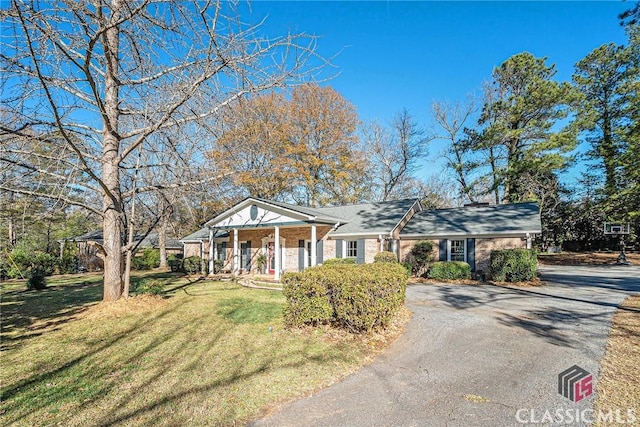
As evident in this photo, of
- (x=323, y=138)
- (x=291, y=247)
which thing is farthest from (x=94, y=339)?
(x=323, y=138)

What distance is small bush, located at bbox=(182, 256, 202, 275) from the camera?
Answer: 67.8 ft

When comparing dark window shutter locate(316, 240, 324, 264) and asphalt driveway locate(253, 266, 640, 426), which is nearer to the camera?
asphalt driveway locate(253, 266, 640, 426)

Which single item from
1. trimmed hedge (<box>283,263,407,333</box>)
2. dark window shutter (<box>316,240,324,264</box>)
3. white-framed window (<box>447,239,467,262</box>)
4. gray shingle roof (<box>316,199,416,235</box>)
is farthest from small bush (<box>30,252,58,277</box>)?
white-framed window (<box>447,239,467,262</box>)

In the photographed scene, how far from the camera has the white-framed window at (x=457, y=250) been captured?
16.1 m

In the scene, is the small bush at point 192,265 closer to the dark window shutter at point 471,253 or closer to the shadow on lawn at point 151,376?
the shadow on lawn at point 151,376

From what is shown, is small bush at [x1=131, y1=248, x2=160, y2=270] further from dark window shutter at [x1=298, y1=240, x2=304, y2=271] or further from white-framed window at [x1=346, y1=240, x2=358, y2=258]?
white-framed window at [x1=346, y1=240, x2=358, y2=258]

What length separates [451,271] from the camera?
15.0 m

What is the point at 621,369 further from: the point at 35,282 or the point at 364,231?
the point at 35,282

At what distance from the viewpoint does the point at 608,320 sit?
727 centimetres

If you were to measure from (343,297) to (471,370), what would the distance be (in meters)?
2.42

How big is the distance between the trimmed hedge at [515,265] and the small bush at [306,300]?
1064cm

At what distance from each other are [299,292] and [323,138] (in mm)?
22809

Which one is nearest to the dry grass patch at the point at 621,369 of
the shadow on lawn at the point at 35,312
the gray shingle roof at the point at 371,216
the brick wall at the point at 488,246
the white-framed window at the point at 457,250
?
the brick wall at the point at 488,246

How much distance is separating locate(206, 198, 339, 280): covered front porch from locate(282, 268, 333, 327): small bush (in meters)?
9.13
